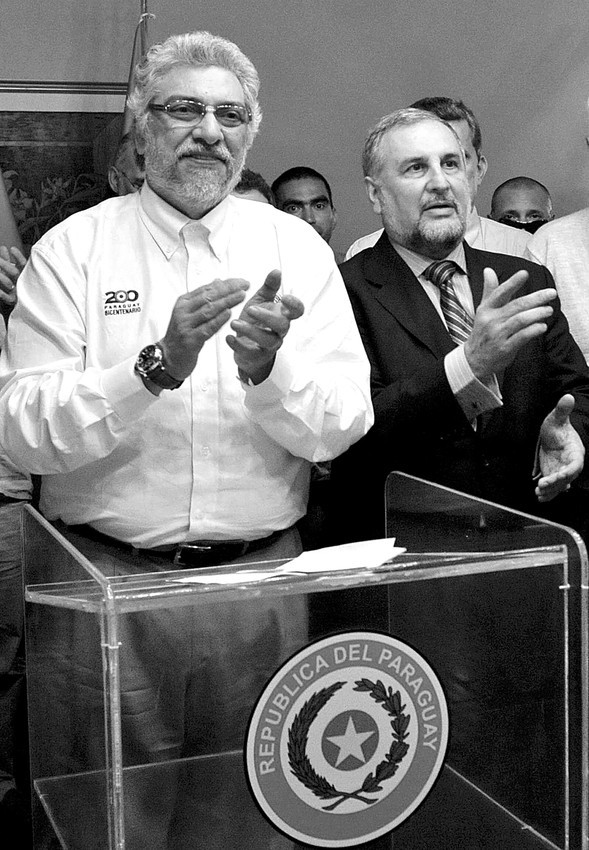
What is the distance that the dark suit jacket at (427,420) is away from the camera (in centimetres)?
228

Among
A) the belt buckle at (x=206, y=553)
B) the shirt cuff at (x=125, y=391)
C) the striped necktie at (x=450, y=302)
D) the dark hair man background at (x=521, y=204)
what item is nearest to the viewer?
the shirt cuff at (x=125, y=391)

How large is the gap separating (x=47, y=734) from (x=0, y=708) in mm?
916

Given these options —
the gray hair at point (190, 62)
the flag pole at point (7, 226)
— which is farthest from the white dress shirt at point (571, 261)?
the flag pole at point (7, 226)

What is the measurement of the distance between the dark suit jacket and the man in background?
938 mm

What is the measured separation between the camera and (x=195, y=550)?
1.99m

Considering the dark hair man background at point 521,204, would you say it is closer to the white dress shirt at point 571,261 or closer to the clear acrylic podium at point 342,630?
the white dress shirt at point 571,261

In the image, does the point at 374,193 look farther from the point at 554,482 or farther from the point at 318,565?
the point at 318,565

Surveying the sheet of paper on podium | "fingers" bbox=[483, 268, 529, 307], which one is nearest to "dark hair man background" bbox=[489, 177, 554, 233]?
"fingers" bbox=[483, 268, 529, 307]

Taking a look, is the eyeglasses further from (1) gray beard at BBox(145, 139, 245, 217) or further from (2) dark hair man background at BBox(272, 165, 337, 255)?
(2) dark hair man background at BBox(272, 165, 337, 255)

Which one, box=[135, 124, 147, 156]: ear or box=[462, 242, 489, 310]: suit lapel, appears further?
box=[462, 242, 489, 310]: suit lapel

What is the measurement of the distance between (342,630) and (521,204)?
134 inches

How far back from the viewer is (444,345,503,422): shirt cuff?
2.15 metres

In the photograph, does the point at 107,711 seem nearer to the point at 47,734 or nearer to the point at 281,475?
the point at 47,734

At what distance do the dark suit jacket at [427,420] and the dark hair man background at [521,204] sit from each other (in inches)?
83.7
